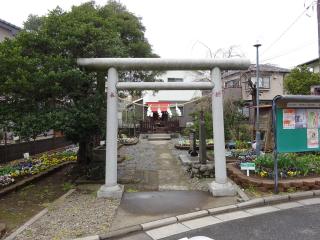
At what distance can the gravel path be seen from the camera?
217 inches

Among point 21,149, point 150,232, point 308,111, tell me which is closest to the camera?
point 150,232

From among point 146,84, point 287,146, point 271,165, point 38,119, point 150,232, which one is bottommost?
point 150,232

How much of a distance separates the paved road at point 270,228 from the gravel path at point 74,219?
152cm

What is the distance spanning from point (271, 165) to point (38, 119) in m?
6.68

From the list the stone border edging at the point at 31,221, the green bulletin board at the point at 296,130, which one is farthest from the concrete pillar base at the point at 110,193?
the green bulletin board at the point at 296,130

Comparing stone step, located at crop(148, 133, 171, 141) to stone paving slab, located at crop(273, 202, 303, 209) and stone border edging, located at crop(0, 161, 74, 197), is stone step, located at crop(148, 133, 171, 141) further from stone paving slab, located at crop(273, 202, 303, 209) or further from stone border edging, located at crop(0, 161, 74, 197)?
stone paving slab, located at crop(273, 202, 303, 209)

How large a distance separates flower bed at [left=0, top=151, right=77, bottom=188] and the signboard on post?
25.5 feet

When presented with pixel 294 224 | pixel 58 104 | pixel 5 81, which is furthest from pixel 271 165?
pixel 5 81

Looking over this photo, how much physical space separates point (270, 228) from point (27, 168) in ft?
28.2

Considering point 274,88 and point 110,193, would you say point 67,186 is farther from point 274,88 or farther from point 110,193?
point 274,88

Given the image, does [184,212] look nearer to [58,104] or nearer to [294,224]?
[294,224]

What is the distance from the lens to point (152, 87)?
27.5 ft

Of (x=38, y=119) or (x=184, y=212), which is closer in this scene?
(x=184, y=212)

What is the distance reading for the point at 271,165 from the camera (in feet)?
30.1
